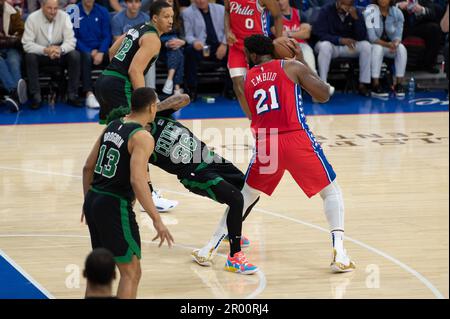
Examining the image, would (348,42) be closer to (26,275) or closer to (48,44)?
(48,44)

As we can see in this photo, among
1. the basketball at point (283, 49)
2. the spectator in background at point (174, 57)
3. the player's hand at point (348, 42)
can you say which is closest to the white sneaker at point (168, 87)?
the spectator in background at point (174, 57)

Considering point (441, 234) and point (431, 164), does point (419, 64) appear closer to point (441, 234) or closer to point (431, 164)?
point (431, 164)

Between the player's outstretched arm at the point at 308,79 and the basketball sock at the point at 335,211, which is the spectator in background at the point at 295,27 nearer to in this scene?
the player's outstretched arm at the point at 308,79

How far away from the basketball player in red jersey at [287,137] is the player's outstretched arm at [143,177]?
1.63 meters

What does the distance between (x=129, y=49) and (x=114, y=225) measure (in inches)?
114

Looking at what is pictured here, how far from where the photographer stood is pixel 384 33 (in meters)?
15.4

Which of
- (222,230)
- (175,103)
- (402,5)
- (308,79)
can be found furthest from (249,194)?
(402,5)

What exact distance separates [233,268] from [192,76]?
26.8 feet

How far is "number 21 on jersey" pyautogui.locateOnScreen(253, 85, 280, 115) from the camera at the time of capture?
23.0ft

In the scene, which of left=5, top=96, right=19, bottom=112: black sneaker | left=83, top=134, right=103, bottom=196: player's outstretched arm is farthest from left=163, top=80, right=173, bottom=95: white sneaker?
left=83, top=134, right=103, bottom=196: player's outstretched arm

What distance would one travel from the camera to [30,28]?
13945 mm

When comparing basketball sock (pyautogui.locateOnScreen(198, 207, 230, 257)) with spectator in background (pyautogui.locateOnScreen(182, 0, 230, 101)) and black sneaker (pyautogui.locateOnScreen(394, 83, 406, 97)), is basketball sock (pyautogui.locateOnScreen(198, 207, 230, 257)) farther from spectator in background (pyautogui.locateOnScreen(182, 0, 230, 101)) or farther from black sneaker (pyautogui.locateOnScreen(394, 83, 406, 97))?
black sneaker (pyautogui.locateOnScreen(394, 83, 406, 97))

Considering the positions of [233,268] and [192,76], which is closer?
[233,268]
